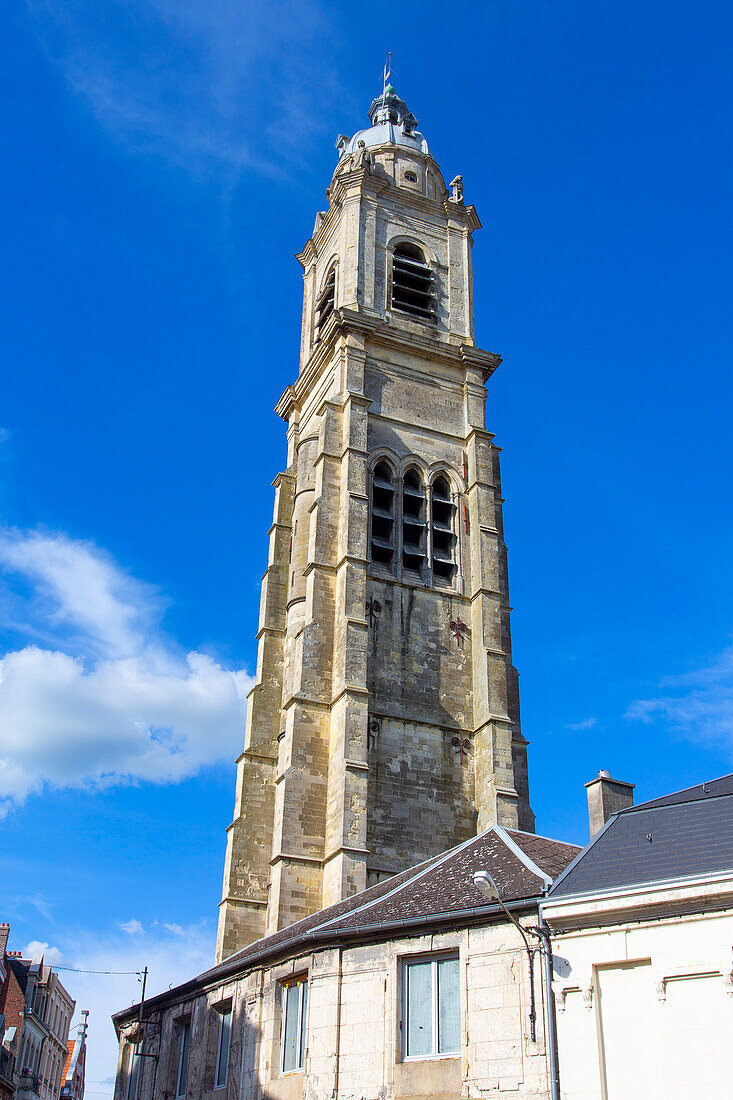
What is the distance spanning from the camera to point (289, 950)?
15273 millimetres

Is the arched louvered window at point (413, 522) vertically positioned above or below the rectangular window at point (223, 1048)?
above

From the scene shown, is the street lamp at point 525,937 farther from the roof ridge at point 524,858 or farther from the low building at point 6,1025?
the low building at point 6,1025

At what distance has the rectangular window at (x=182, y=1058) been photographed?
59.0ft

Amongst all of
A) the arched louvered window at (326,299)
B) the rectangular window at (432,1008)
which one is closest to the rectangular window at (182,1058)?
the rectangular window at (432,1008)

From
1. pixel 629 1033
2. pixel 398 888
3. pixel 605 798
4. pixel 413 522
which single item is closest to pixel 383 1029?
pixel 398 888

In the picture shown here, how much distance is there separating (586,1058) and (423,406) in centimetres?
2311

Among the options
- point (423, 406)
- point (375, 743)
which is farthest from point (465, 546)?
point (375, 743)

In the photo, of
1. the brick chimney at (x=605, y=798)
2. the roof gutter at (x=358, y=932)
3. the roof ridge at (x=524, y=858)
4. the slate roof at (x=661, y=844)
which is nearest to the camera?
the slate roof at (x=661, y=844)

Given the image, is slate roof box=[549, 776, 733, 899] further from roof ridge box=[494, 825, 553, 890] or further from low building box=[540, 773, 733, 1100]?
roof ridge box=[494, 825, 553, 890]

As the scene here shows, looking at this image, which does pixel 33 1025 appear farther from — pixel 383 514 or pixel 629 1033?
pixel 629 1033

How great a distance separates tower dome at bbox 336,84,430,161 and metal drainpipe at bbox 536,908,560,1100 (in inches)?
1305

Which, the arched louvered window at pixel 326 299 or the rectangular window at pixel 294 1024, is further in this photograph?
the arched louvered window at pixel 326 299

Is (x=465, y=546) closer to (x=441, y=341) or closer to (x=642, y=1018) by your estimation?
(x=441, y=341)

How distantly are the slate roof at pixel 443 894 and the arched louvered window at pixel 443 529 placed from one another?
13.2m
